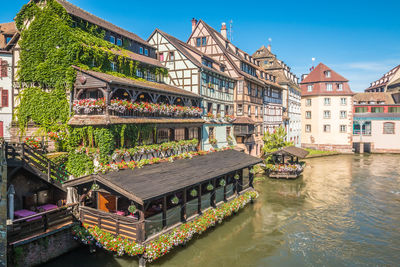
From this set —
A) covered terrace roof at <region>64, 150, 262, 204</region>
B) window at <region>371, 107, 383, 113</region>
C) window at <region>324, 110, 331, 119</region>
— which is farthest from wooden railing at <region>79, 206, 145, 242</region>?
window at <region>371, 107, 383, 113</region>

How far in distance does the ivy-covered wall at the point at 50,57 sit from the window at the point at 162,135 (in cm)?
572

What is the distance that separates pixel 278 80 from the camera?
48.7 metres

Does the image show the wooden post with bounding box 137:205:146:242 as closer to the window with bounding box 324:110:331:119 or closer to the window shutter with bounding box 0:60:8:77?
the window shutter with bounding box 0:60:8:77

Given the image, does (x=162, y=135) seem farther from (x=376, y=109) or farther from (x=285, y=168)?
(x=376, y=109)

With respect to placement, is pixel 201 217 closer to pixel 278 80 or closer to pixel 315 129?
pixel 278 80

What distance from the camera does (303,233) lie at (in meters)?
17.3

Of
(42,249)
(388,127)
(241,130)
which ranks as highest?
(388,127)

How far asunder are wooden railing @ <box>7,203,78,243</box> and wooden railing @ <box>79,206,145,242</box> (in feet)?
2.57

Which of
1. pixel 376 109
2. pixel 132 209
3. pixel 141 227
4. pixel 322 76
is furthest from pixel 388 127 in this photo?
pixel 132 209

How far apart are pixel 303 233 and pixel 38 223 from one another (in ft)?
46.6

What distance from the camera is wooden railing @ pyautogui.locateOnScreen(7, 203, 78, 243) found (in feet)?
38.9

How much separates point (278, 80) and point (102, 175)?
133ft

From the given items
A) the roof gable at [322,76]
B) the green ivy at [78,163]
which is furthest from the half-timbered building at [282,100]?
the green ivy at [78,163]

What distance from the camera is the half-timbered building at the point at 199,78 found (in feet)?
88.7
